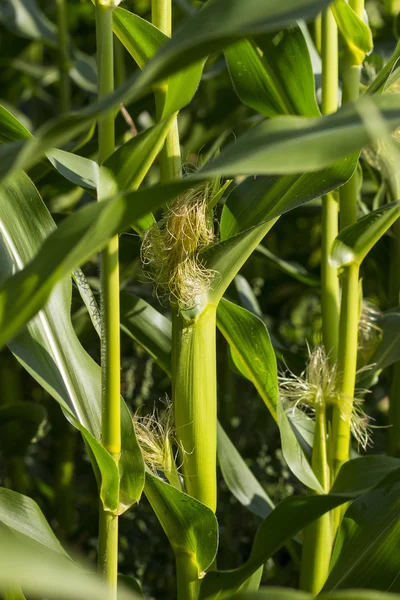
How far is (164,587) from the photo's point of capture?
1.02 m

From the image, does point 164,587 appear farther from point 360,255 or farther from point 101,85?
point 101,85

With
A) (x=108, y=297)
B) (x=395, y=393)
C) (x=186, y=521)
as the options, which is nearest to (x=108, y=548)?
(x=186, y=521)

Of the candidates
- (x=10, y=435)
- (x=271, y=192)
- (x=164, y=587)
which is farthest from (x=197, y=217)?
(x=164, y=587)

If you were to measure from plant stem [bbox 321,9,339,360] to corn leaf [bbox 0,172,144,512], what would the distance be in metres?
0.20

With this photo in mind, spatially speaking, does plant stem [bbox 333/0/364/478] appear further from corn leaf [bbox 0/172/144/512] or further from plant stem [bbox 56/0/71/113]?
plant stem [bbox 56/0/71/113]

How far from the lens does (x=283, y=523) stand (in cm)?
48

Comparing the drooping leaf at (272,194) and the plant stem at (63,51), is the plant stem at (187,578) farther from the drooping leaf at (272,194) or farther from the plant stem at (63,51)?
the plant stem at (63,51)

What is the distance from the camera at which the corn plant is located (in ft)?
0.89

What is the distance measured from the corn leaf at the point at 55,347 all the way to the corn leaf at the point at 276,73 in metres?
0.19

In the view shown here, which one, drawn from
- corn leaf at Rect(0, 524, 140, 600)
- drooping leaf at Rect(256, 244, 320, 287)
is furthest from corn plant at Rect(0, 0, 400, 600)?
drooping leaf at Rect(256, 244, 320, 287)

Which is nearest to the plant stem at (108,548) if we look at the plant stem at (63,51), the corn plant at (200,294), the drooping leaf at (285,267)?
the corn plant at (200,294)

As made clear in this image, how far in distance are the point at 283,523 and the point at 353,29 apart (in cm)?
35

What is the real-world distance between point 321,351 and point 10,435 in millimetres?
404

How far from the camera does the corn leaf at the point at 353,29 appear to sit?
0.51 m
